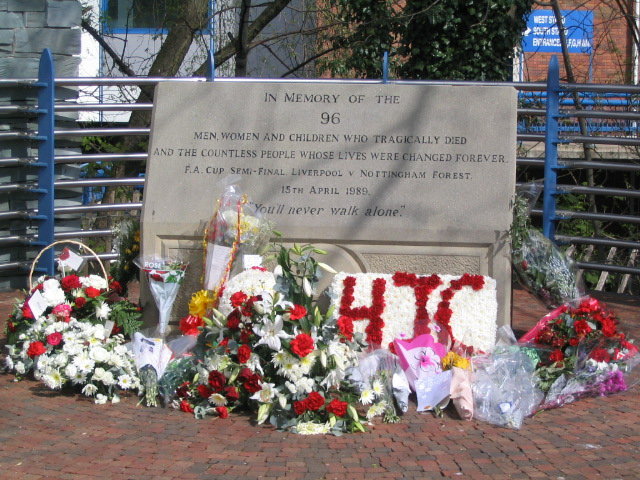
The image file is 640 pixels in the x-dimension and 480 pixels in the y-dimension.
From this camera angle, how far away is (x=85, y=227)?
37.9ft

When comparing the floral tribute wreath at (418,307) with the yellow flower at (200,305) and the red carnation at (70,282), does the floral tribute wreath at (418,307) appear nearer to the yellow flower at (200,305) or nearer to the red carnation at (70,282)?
the yellow flower at (200,305)

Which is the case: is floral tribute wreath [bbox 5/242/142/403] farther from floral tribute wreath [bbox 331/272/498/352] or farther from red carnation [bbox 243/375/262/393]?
floral tribute wreath [bbox 331/272/498/352]

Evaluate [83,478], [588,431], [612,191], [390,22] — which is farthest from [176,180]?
[390,22]

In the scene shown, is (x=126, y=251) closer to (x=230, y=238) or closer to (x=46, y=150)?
(x=230, y=238)

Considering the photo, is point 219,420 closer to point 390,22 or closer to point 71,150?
point 71,150

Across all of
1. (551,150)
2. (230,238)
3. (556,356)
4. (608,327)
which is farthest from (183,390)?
(551,150)

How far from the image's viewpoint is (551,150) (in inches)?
347

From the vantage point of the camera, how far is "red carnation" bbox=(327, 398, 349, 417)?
4.84 m

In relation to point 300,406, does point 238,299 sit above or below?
above

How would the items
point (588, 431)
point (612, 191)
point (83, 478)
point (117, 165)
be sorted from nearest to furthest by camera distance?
point (83, 478)
point (588, 431)
point (612, 191)
point (117, 165)

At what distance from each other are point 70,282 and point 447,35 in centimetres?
682

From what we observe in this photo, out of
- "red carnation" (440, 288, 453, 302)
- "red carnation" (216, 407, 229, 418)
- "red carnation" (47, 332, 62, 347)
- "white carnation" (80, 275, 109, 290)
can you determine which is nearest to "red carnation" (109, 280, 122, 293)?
"white carnation" (80, 275, 109, 290)

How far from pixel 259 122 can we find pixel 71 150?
394 centimetres

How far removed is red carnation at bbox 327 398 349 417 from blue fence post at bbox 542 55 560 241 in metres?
4.65
